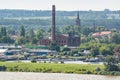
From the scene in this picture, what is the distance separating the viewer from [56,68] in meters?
28.4

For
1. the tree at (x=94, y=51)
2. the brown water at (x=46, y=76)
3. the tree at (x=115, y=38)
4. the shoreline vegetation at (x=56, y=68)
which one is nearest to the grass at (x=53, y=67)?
the shoreline vegetation at (x=56, y=68)

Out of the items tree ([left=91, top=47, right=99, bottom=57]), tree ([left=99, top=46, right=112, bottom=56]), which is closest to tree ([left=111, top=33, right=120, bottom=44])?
tree ([left=99, top=46, right=112, bottom=56])

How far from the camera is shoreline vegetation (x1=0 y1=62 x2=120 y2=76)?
2748cm

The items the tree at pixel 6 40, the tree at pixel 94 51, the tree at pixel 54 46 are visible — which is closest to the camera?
the tree at pixel 94 51

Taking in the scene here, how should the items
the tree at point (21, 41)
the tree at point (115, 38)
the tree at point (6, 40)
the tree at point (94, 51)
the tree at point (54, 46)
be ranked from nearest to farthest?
the tree at point (94, 51), the tree at point (54, 46), the tree at point (115, 38), the tree at point (21, 41), the tree at point (6, 40)

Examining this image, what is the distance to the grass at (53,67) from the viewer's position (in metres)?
27.8

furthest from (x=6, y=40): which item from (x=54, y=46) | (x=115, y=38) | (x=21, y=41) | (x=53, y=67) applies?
(x=53, y=67)

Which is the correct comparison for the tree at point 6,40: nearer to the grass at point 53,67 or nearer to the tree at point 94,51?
the tree at point 94,51

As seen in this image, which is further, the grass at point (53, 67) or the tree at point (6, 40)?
the tree at point (6, 40)

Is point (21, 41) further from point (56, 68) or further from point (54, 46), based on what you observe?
point (56, 68)

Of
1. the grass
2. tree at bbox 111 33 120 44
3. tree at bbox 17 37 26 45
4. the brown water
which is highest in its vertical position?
the brown water

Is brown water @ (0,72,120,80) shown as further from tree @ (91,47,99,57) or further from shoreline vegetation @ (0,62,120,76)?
tree @ (91,47,99,57)

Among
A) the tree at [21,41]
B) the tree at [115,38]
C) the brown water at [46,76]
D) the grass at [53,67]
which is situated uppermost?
the brown water at [46,76]

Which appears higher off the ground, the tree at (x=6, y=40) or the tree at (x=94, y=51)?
the tree at (x=94, y=51)
